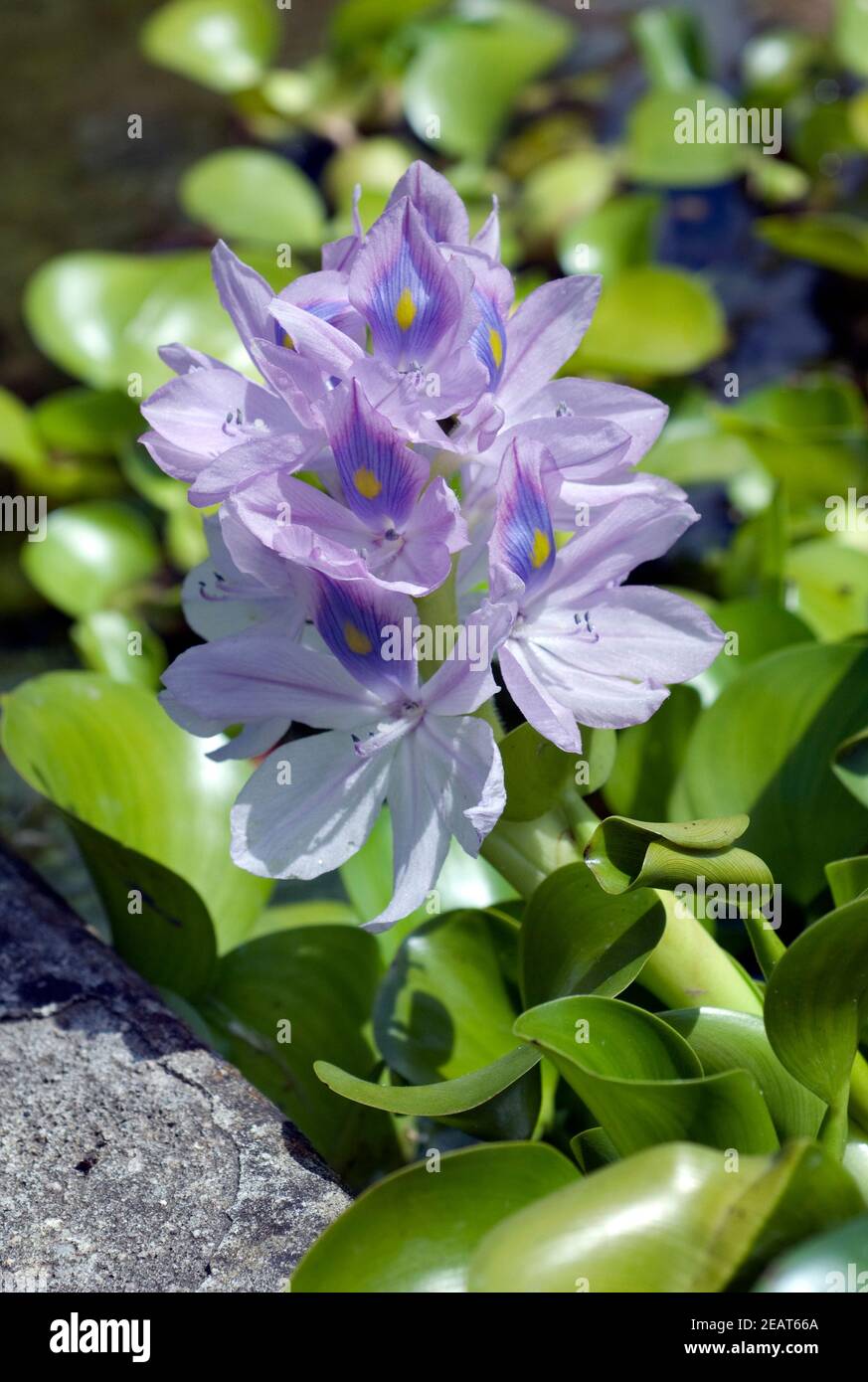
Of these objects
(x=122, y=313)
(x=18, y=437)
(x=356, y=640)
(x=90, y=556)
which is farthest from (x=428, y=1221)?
(x=122, y=313)

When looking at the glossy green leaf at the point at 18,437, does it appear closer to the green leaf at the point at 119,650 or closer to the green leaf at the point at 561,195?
the green leaf at the point at 119,650

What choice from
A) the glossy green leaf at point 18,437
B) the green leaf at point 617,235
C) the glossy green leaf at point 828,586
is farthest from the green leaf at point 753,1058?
the green leaf at point 617,235

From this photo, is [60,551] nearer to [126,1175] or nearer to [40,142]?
[126,1175]

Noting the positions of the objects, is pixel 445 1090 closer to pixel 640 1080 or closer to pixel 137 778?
pixel 640 1080

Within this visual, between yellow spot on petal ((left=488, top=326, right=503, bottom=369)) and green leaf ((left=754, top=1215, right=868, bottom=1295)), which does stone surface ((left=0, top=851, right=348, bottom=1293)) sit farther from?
yellow spot on petal ((left=488, top=326, right=503, bottom=369))

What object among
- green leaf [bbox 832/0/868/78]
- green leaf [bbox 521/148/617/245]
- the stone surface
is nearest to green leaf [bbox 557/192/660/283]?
green leaf [bbox 521/148/617/245]

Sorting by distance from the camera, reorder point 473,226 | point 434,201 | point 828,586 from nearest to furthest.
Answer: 1. point 434,201
2. point 828,586
3. point 473,226
